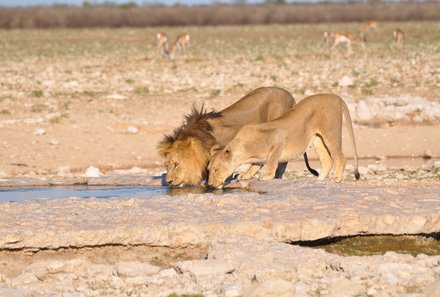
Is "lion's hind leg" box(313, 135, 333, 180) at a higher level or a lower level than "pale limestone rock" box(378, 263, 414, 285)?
higher

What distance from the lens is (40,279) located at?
8305 millimetres

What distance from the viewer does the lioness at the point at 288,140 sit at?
37.6ft

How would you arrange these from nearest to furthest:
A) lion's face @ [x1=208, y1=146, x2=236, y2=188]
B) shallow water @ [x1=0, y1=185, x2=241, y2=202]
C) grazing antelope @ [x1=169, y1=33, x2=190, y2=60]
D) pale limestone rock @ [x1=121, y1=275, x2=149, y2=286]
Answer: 1. pale limestone rock @ [x1=121, y1=275, x2=149, y2=286]
2. shallow water @ [x1=0, y1=185, x2=241, y2=202]
3. lion's face @ [x1=208, y1=146, x2=236, y2=188]
4. grazing antelope @ [x1=169, y1=33, x2=190, y2=60]

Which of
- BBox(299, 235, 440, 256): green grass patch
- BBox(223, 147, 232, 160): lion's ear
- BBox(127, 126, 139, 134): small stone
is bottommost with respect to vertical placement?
BBox(299, 235, 440, 256): green grass patch

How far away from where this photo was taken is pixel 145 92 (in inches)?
938

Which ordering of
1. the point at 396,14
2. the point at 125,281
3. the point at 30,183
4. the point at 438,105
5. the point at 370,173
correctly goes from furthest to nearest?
1. the point at 396,14
2. the point at 438,105
3. the point at 370,173
4. the point at 30,183
5. the point at 125,281

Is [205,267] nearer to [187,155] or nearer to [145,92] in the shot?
[187,155]

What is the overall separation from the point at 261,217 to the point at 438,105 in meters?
11.1

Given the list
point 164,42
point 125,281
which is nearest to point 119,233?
point 125,281

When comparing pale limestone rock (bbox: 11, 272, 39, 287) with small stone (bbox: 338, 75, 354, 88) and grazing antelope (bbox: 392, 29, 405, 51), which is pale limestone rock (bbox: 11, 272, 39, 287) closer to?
small stone (bbox: 338, 75, 354, 88)

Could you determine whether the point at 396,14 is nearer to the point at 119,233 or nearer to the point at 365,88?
the point at 365,88

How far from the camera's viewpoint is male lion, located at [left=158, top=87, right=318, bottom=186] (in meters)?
11.5

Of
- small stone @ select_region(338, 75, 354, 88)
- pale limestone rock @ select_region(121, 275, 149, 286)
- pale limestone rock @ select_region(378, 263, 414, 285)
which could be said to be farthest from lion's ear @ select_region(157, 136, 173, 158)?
small stone @ select_region(338, 75, 354, 88)

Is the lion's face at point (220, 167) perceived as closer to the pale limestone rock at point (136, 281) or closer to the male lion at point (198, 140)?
the male lion at point (198, 140)
